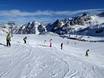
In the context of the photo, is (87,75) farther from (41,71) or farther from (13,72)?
(13,72)

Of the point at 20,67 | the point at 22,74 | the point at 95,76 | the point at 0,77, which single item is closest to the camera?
the point at 0,77

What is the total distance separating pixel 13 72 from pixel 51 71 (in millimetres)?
3039

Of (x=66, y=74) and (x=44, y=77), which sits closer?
(x=44, y=77)

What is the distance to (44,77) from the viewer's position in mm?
17141

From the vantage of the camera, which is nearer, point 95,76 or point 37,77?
point 37,77

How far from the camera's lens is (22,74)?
1755cm

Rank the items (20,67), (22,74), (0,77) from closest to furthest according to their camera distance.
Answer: (0,77)
(22,74)
(20,67)

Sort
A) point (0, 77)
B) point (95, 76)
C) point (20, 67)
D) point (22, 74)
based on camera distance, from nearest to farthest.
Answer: point (0, 77) → point (22, 74) → point (95, 76) → point (20, 67)

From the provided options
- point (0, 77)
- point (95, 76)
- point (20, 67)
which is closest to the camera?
point (0, 77)

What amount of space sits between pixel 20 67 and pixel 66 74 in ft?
13.3

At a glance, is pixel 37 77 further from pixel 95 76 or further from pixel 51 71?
pixel 95 76

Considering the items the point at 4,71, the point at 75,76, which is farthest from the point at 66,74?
the point at 4,71

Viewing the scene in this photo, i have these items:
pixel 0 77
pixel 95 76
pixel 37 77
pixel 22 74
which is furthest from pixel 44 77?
pixel 95 76

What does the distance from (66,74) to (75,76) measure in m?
0.77
